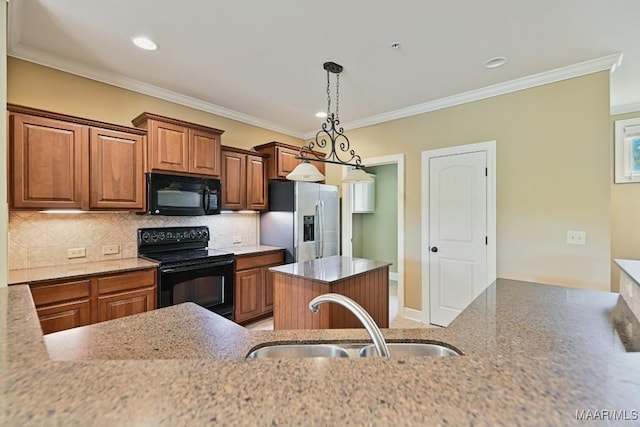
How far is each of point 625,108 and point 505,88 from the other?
176cm

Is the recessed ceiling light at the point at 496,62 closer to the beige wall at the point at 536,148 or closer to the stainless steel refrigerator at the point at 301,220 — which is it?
the beige wall at the point at 536,148

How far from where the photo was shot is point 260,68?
9.43 feet

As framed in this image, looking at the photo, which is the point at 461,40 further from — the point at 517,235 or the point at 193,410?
the point at 193,410

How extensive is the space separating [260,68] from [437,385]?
9.86 feet

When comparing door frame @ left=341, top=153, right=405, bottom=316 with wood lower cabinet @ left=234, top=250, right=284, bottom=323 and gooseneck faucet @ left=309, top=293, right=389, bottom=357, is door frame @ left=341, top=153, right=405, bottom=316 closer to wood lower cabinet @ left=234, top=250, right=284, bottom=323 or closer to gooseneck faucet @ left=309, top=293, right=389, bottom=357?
wood lower cabinet @ left=234, top=250, right=284, bottom=323

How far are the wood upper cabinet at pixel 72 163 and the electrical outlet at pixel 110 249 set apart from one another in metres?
0.46

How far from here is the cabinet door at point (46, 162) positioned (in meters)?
2.31

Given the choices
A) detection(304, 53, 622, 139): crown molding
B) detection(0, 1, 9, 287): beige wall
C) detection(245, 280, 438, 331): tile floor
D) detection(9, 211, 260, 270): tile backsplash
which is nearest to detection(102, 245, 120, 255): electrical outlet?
detection(9, 211, 260, 270): tile backsplash

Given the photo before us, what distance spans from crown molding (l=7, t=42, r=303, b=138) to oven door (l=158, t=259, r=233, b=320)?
1938 mm

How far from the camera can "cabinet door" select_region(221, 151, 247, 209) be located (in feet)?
12.3

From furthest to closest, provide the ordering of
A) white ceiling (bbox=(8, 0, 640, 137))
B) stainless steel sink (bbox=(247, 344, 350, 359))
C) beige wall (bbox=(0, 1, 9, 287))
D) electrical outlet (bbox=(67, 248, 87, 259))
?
electrical outlet (bbox=(67, 248, 87, 259))
white ceiling (bbox=(8, 0, 640, 137))
beige wall (bbox=(0, 1, 9, 287))
stainless steel sink (bbox=(247, 344, 350, 359))

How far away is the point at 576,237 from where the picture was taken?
283cm

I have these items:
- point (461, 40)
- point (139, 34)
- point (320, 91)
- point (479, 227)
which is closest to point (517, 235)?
Answer: point (479, 227)

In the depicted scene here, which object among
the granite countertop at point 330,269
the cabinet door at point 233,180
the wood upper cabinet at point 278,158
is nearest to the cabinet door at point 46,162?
the cabinet door at point 233,180
